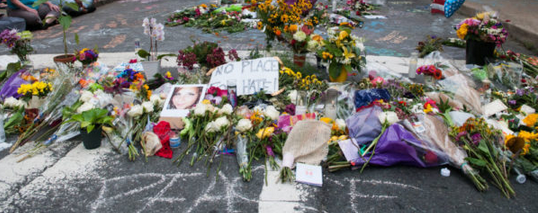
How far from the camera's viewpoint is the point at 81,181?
106 inches

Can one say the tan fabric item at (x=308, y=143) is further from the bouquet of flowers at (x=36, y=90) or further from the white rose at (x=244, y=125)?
the bouquet of flowers at (x=36, y=90)

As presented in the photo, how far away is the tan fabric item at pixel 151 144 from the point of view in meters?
3.02

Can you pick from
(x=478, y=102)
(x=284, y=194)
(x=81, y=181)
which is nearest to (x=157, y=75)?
(x=81, y=181)

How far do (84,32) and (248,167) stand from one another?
6.37 meters

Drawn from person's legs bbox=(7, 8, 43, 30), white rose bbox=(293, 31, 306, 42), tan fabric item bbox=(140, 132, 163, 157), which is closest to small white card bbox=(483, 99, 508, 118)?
white rose bbox=(293, 31, 306, 42)

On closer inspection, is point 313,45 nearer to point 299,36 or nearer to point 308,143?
point 299,36

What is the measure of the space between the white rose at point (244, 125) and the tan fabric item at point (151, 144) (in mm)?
639

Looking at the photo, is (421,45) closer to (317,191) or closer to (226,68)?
(226,68)

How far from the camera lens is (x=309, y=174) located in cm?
271

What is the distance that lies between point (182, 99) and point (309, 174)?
150 centimetres

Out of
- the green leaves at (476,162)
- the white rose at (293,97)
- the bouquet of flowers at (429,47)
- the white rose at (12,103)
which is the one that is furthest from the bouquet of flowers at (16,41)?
the bouquet of flowers at (429,47)

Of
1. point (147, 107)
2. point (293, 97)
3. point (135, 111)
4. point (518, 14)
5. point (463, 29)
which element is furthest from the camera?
point (518, 14)

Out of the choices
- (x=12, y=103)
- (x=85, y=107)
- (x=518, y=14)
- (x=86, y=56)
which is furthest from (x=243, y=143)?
(x=518, y=14)

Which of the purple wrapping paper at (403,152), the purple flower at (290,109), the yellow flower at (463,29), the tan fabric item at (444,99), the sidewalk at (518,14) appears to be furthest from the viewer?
the sidewalk at (518,14)
